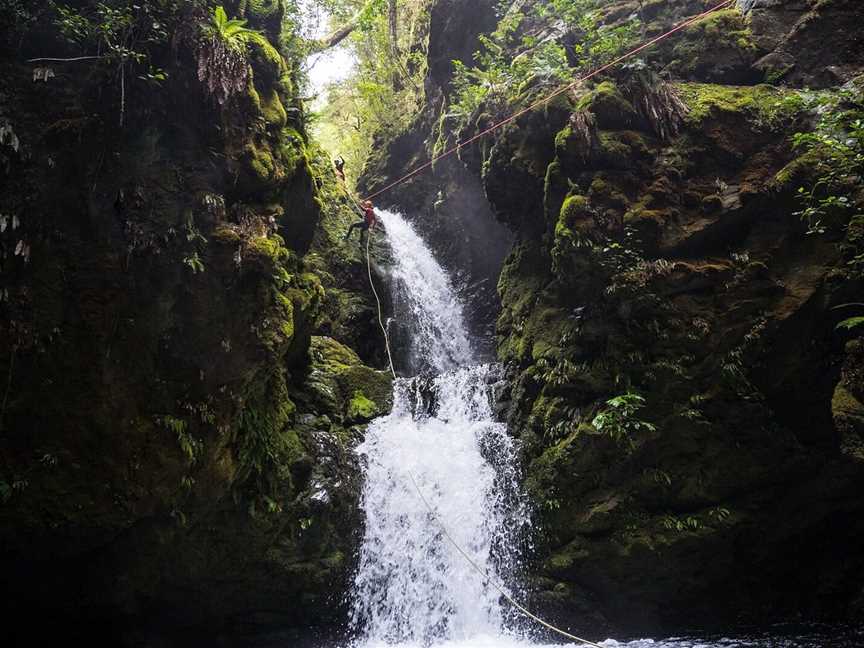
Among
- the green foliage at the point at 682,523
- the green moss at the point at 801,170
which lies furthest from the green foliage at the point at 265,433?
the green moss at the point at 801,170

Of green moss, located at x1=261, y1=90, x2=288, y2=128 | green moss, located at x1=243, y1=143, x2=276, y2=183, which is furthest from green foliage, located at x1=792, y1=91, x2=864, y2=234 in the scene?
green moss, located at x1=261, y1=90, x2=288, y2=128

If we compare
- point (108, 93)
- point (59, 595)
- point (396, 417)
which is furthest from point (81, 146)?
point (396, 417)

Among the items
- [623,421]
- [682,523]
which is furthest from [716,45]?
[682,523]

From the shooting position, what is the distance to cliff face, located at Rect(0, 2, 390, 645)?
531 centimetres

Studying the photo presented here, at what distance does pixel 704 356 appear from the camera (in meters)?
7.27

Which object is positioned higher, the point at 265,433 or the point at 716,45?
the point at 716,45

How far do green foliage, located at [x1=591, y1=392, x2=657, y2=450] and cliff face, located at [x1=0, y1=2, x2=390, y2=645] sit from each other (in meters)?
4.22

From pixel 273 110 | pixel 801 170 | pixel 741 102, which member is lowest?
pixel 801 170

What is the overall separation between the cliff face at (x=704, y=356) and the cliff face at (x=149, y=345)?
13.2 feet

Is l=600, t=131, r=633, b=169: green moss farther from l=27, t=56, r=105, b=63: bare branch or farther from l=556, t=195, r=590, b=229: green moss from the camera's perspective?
l=27, t=56, r=105, b=63: bare branch

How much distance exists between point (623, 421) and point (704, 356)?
4.83 ft

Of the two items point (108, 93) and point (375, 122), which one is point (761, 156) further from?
point (375, 122)

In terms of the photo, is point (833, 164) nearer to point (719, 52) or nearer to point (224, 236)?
point (719, 52)

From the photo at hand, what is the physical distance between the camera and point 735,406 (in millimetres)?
7070
